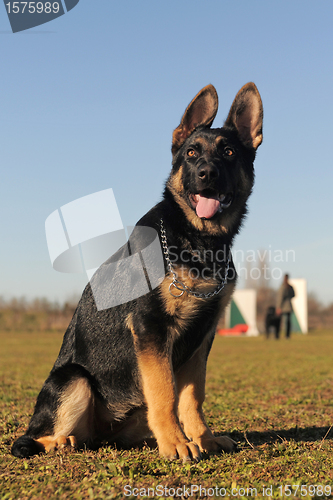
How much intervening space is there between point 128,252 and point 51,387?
138cm

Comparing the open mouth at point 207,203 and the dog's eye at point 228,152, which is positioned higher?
the dog's eye at point 228,152

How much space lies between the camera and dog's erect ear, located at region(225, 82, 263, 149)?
4366 mm

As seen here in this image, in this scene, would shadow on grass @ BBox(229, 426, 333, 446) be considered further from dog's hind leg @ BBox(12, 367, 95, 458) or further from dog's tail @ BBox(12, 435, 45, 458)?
dog's tail @ BBox(12, 435, 45, 458)

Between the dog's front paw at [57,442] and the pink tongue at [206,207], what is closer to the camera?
the dog's front paw at [57,442]

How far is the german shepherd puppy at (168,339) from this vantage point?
3344 mm

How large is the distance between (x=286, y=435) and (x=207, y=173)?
2.85 m

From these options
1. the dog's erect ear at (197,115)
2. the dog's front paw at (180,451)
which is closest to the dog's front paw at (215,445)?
the dog's front paw at (180,451)

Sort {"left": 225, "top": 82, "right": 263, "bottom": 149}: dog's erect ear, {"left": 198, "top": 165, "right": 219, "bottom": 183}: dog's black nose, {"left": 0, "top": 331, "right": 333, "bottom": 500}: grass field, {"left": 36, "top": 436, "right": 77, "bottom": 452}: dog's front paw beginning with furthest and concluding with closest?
1. {"left": 225, "top": 82, "right": 263, "bottom": 149}: dog's erect ear
2. {"left": 198, "top": 165, "right": 219, "bottom": 183}: dog's black nose
3. {"left": 36, "top": 436, "right": 77, "bottom": 452}: dog's front paw
4. {"left": 0, "top": 331, "right": 333, "bottom": 500}: grass field

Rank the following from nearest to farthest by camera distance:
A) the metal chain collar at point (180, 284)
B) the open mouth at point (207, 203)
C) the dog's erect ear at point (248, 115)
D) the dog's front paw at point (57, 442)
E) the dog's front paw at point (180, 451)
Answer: the dog's front paw at point (180, 451) → the metal chain collar at point (180, 284) → the dog's front paw at point (57, 442) → the open mouth at point (207, 203) → the dog's erect ear at point (248, 115)

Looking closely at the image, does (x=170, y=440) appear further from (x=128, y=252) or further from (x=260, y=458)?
(x=128, y=252)

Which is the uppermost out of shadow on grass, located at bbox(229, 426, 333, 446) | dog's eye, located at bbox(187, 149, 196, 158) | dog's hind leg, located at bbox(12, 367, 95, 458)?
dog's eye, located at bbox(187, 149, 196, 158)

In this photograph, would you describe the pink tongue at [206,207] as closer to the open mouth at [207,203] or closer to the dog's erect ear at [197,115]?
the open mouth at [207,203]

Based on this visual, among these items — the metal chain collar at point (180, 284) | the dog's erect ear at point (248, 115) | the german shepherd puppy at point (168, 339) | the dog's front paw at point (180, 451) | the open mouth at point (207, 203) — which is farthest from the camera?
the dog's erect ear at point (248, 115)

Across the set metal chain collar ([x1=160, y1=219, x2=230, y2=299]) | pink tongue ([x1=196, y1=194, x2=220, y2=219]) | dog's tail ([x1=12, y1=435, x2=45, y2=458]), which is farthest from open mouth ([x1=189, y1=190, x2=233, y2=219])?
dog's tail ([x1=12, y1=435, x2=45, y2=458])
